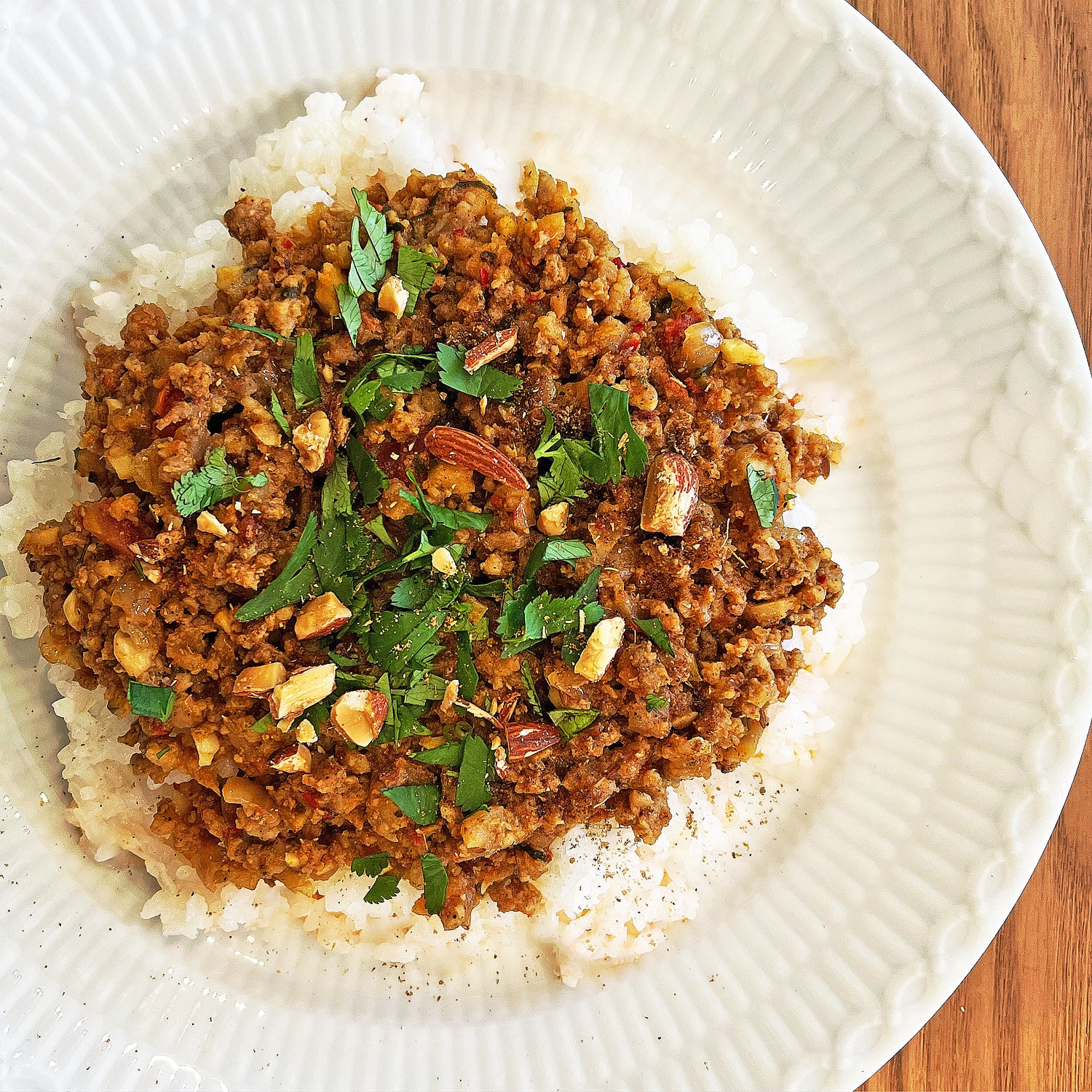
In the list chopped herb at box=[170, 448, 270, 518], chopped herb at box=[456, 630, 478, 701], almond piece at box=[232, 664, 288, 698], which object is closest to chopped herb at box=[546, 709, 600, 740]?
chopped herb at box=[456, 630, 478, 701]

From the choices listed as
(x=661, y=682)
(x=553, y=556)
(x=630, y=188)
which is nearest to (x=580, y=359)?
(x=553, y=556)

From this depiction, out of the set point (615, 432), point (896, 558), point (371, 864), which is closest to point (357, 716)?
point (371, 864)

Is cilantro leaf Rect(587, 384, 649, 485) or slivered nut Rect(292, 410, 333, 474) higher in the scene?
cilantro leaf Rect(587, 384, 649, 485)

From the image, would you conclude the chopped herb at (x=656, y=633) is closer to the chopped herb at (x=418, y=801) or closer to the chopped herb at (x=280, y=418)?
the chopped herb at (x=418, y=801)

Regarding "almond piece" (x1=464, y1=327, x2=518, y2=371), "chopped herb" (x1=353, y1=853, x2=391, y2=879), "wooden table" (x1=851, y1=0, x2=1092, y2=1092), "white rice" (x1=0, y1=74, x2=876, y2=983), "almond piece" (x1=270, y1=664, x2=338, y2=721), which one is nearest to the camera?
"almond piece" (x1=270, y1=664, x2=338, y2=721)

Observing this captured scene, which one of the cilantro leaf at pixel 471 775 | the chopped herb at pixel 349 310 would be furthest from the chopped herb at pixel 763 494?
the chopped herb at pixel 349 310

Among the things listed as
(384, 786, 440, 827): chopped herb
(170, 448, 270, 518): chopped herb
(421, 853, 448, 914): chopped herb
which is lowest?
(421, 853, 448, 914): chopped herb

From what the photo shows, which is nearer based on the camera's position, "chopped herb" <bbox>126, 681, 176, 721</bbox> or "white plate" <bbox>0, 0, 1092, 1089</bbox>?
"chopped herb" <bbox>126, 681, 176, 721</bbox>

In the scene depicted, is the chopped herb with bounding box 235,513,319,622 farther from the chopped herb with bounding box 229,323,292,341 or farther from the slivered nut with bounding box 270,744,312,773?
the chopped herb with bounding box 229,323,292,341
